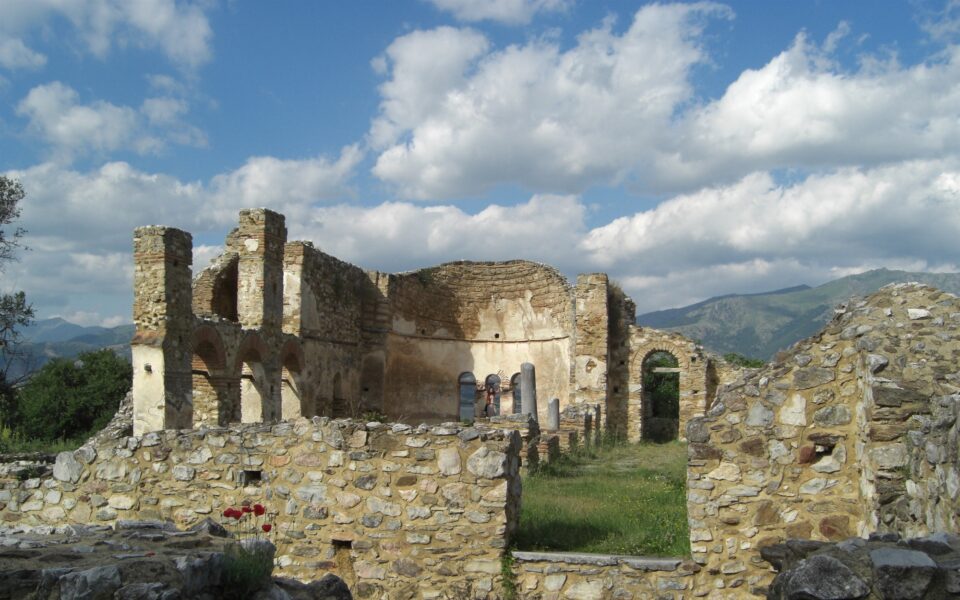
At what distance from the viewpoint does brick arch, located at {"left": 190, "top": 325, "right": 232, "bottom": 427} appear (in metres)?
15.8

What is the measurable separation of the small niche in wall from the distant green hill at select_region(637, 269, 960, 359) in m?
137

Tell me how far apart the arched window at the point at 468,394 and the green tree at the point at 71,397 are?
424 inches

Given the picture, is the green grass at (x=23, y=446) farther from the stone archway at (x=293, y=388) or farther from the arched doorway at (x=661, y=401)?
the arched doorway at (x=661, y=401)

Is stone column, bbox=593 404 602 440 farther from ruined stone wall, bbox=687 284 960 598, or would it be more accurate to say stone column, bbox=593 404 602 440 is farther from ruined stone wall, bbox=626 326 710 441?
ruined stone wall, bbox=687 284 960 598

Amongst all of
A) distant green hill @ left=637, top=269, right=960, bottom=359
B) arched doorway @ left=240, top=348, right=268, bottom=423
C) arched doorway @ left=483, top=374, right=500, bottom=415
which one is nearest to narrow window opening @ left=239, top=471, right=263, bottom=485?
arched doorway @ left=240, top=348, right=268, bottom=423

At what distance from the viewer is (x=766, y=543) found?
6.57 metres

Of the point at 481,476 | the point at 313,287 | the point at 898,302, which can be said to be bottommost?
the point at 481,476

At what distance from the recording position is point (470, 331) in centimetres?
2755

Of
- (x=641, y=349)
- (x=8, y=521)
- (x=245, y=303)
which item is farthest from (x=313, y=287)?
(x=8, y=521)

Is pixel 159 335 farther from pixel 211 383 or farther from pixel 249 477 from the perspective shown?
pixel 249 477

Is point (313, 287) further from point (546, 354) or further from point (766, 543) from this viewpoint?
point (766, 543)

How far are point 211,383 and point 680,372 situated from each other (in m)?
14.2

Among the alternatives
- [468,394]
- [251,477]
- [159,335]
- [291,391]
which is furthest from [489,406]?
[251,477]

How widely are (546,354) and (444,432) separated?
19432 millimetres
